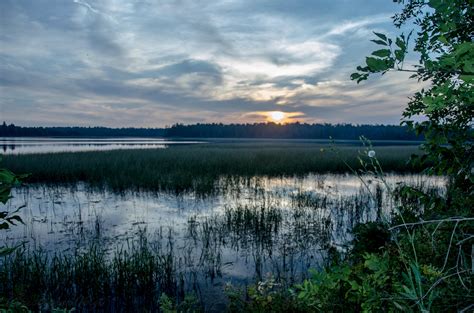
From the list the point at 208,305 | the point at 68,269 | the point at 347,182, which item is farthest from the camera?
the point at 347,182

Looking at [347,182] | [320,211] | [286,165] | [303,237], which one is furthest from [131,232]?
[286,165]

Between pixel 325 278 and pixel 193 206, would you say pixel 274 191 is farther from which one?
pixel 325 278

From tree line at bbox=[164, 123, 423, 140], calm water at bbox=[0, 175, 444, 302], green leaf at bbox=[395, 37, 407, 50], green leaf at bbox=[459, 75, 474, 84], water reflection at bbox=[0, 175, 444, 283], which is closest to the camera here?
green leaf at bbox=[459, 75, 474, 84]

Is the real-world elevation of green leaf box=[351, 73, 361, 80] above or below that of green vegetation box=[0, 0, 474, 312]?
above

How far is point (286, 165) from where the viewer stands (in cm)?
2498

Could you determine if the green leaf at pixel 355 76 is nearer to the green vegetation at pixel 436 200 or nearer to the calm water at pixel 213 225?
the green vegetation at pixel 436 200

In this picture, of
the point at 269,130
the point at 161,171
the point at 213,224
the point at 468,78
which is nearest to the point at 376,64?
the point at 468,78

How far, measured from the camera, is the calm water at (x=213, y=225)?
25.6 feet

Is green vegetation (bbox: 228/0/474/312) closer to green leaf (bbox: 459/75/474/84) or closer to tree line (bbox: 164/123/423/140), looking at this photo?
green leaf (bbox: 459/75/474/84)

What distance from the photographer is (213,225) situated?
35.0 ft

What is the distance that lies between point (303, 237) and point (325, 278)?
22.8 ft

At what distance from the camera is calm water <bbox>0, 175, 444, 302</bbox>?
7812 millimetres

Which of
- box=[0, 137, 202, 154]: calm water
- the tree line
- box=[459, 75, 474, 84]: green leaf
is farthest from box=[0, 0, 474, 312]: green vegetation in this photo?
the tree line

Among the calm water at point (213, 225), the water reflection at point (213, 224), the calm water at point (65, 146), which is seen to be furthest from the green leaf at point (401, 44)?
the calm water at point (65, 146)
